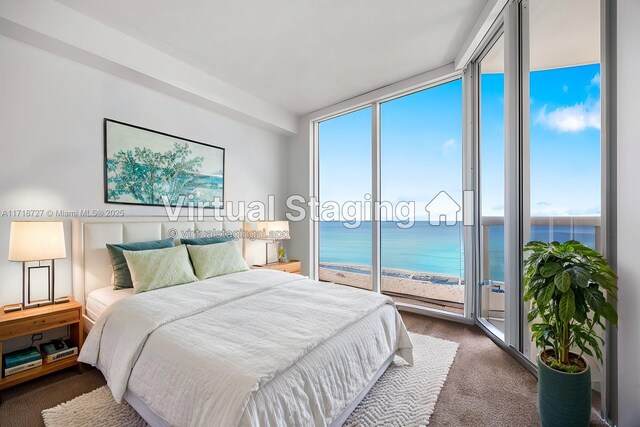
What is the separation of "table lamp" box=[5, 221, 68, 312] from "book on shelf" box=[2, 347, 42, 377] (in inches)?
13.1

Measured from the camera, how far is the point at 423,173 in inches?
164

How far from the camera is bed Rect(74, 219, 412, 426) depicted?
1200 millimetres

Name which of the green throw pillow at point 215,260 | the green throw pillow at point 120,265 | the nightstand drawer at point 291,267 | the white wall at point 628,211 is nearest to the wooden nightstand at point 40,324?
the green throw pillow at point 120,265

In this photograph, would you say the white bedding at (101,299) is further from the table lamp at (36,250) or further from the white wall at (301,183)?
the white wall at (301,183)

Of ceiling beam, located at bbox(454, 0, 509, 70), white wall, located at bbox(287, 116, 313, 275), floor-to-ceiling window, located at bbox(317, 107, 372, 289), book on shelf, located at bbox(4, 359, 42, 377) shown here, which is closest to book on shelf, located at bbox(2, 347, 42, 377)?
book on shelf, located at bbox(4, 359, 42, 377)

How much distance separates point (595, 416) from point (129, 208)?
395cm

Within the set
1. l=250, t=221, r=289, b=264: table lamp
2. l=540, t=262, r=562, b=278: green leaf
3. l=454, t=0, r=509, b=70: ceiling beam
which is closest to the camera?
l=540, t=262, r=562, b=278: green leaf

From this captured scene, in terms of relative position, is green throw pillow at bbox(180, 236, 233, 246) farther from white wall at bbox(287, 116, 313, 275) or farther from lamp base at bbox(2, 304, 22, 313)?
white wall at bbox(287, 116, 313, 275)

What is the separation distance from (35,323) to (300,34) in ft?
10.3

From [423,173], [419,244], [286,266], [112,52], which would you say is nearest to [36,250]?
[112,52]

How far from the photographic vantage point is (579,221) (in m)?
1.89

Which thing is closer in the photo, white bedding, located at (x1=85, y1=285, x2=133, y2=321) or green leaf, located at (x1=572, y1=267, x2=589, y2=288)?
green leaf, located at (x1=572, y1=267, x2=589, y2=288)

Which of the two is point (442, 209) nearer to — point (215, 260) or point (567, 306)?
point (567, 306)

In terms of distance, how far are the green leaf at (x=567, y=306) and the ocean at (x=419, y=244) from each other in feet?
1.93
